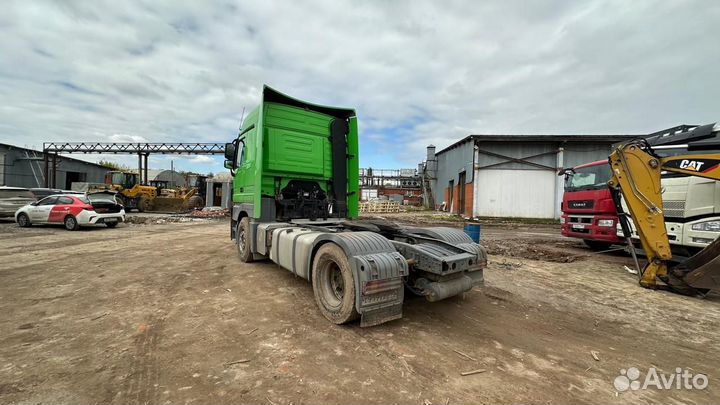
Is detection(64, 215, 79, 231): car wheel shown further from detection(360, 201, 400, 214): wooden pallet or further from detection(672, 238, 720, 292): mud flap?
detection(360, 201, 400, 214): wooden pallet

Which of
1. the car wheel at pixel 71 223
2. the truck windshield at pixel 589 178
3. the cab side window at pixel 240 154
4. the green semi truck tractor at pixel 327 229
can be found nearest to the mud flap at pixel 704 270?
the truck windshield at pixel 589 178

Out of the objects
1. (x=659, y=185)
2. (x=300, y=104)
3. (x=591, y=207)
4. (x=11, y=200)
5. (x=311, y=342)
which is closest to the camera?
(x=311, y=342)

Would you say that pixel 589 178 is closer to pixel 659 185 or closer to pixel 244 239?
pixel 659 185

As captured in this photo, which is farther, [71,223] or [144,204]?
[144,204]

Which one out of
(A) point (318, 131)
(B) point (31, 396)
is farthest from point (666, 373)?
(A) point (318, 131)

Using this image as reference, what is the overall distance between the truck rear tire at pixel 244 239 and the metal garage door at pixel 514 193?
17177mm

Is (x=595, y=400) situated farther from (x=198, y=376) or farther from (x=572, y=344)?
(x=198, y=376)

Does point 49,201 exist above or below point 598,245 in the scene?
above

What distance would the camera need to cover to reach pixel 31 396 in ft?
7.63

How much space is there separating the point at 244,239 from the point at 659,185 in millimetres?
7932

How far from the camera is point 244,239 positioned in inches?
271

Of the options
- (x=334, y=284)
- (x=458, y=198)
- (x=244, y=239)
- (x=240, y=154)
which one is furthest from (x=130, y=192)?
(x=334, y=284)

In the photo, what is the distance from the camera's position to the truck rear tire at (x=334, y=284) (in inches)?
136

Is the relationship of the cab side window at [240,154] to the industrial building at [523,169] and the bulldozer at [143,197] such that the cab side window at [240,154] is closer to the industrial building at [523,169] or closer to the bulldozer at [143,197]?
the industrial building at [523,169]
